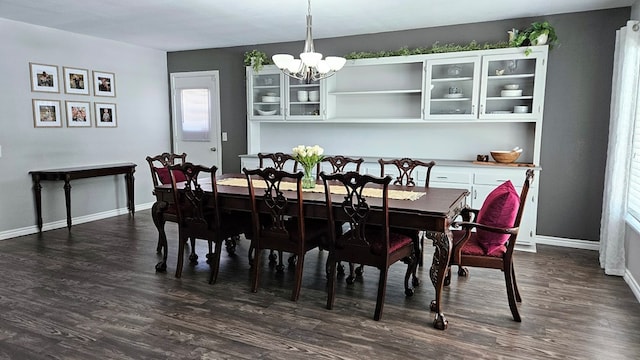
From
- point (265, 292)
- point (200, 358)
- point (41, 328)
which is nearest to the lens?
point (200, 358)

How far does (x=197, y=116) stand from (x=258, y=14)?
273 cm

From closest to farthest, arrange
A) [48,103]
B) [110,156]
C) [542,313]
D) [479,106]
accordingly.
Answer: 1. [542,313]
2. [479,106]
3. [48,103]
4. [110,156]

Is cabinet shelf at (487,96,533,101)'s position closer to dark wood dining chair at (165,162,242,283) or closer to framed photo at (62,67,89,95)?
dark wood dining chair at (165,162,242,283)

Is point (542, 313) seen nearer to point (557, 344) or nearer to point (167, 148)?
point (557, 344)

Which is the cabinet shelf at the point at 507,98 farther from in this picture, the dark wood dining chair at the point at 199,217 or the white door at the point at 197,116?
the white door at the point at 197,116

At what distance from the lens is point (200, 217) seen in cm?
359

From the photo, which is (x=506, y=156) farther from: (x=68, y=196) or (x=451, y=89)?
(x=68, y=196)

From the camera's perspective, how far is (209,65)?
656 cm

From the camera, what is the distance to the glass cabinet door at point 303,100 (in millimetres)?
5668

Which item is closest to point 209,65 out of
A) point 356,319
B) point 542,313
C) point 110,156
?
point 110,156

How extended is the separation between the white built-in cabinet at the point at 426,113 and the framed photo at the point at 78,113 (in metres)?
2.11

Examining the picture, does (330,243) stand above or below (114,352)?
above

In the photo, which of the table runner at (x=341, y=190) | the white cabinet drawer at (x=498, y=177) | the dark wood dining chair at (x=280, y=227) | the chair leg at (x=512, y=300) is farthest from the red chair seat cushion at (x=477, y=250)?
the white cabinet drawer at (x=498, y=177)

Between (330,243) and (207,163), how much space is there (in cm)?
420
